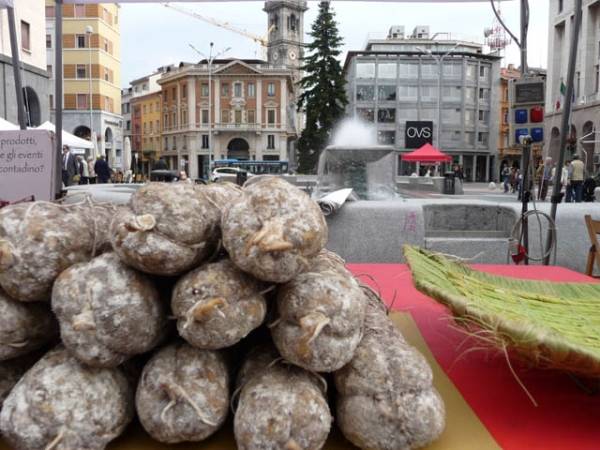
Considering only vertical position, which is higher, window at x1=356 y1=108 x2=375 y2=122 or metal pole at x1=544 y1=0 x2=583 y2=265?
window at x1=356 y1=108 x2=375 y2=122

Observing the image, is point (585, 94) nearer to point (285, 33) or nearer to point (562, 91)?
point (562, 91)

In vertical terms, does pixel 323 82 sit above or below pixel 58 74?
above

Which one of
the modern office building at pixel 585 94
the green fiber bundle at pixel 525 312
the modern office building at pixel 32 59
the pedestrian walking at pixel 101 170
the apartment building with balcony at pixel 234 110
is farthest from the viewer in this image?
the apartment building with balcony at pixel 234 110

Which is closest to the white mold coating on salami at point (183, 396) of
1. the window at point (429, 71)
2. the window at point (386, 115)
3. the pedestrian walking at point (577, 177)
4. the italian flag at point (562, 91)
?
the italian flag at point (562, 91)

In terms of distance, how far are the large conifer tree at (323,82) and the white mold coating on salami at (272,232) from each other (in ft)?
130

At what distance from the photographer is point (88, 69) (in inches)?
1789

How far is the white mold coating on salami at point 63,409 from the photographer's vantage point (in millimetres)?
1141

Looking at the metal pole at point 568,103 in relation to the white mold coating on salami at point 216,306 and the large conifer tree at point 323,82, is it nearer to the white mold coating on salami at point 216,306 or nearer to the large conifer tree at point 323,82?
the white mold coating on salami at point 216,306

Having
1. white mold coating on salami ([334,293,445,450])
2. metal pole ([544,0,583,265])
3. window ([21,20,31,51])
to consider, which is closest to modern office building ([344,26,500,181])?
window ([21,20,31,51])

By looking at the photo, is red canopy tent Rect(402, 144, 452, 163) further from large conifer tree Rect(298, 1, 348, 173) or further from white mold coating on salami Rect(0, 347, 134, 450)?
white mold coating on salami Rect(0, 347, 134, 450)

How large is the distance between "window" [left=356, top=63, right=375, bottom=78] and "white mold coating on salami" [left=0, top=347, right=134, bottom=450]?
6019 centimetres

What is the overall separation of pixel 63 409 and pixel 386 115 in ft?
197

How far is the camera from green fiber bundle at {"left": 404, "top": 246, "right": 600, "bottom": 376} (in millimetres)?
1330

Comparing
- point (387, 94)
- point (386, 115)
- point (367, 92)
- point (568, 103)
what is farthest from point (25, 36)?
point (387, 94)
